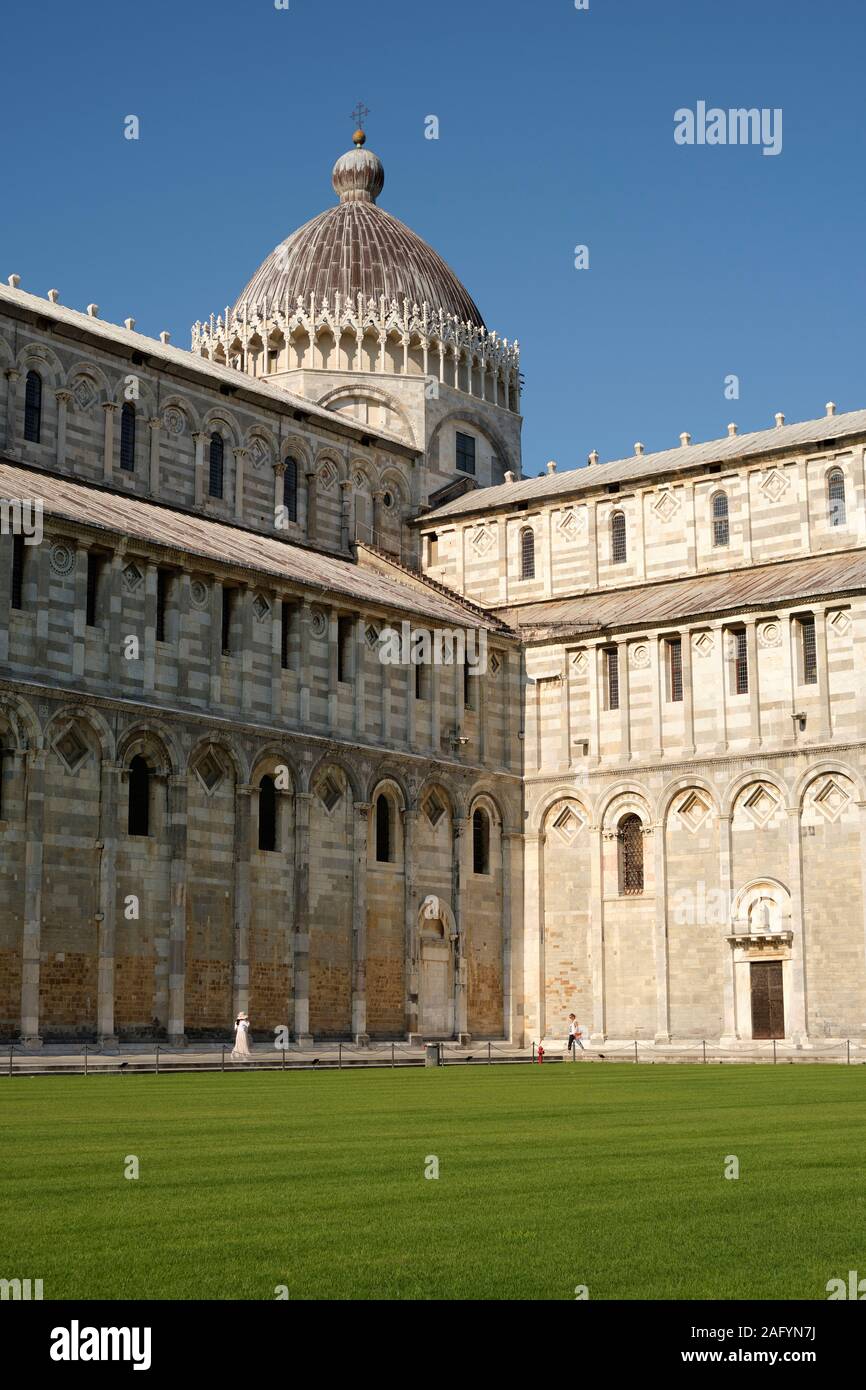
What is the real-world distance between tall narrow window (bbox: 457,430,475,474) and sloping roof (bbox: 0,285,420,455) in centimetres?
368

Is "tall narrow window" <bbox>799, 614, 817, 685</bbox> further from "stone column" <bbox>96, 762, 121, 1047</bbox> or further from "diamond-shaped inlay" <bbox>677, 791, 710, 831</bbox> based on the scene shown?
"stone column" <bbox>96, 762, 121, 1047</bbox>

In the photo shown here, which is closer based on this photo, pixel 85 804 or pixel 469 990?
pixel 85 804

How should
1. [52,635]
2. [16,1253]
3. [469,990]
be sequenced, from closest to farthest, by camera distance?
[16,1253]
[52,635]
[469,990]

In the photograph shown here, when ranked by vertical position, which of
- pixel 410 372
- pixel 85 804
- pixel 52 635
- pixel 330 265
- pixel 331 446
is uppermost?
pixel 330 265

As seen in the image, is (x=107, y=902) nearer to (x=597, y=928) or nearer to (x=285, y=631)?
(x=285, y=631)

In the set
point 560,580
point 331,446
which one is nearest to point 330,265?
point 331,446

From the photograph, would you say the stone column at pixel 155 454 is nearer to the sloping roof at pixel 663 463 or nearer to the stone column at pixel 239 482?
the stone column at pixel 239 482

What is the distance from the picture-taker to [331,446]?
212 feet

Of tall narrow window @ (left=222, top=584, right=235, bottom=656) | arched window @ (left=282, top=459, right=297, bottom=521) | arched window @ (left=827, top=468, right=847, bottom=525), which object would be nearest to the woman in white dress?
tall narrow window @ (left=222, top=584, right=235, bottom=656)

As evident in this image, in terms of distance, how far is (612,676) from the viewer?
59.1 m

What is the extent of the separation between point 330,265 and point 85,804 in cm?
3248

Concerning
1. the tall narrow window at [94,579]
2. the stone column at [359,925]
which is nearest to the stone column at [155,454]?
the tall narrow window at [94,579]

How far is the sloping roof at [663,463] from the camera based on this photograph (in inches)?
2351
